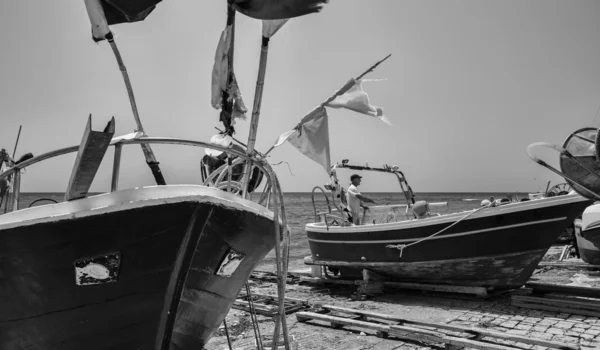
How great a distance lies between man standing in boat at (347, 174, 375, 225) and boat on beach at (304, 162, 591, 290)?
0.54 meters

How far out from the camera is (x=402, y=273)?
9.49 m

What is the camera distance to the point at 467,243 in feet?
27.5

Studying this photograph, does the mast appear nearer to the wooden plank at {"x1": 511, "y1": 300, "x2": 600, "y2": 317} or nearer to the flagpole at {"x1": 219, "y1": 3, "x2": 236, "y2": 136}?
the flagpole at {"x1": 219, "y1": 3, "x2": 236, "y2": 136}

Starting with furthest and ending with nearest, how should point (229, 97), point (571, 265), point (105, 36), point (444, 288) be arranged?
point (571, 265) → point (444, 288) → point (229, 97) → point (105, 36)

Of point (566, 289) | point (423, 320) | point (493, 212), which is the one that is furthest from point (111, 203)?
point (566, 289)

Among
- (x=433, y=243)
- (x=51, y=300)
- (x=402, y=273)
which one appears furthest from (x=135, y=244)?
(x=402, y=273)

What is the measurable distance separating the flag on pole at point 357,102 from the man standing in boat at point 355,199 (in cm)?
602

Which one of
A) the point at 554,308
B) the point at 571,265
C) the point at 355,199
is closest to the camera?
the point at 554,308

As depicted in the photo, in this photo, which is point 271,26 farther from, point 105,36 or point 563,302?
point 563,302

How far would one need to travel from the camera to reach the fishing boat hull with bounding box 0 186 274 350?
10.4ft

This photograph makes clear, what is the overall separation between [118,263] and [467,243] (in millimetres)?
6723

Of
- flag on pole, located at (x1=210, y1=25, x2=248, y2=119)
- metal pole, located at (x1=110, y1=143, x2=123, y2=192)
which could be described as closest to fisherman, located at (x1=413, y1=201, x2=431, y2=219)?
flag on pole, located at (x1=210, y1=25, x2=248, y2=119)

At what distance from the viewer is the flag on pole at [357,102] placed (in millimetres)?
4281

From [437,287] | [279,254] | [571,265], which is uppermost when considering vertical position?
[279,254]
